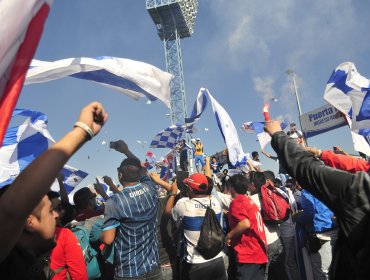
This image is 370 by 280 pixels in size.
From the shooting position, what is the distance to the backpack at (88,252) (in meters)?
3.39

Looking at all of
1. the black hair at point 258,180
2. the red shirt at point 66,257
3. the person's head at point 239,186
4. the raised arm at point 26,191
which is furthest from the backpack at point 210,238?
the raised arm at point 26,191

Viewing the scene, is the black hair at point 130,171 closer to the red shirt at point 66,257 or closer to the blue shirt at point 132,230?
the blue shirt at point 132,230

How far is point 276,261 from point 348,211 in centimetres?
363

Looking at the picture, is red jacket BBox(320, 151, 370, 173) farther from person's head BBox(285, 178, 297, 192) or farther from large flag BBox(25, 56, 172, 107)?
person's head BBox(285, 178, 297, 192)

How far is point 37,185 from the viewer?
104cm

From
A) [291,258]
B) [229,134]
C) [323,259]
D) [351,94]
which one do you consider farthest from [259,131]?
[323,259]

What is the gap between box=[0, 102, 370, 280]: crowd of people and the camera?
121 cm

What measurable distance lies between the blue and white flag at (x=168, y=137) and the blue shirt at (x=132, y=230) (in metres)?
4.92

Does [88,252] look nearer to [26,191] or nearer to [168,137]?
[26,191]

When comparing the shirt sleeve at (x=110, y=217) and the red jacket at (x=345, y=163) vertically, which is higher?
the red jacket at (x=345, y=163)

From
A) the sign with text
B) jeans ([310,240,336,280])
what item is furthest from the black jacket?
the sign with text

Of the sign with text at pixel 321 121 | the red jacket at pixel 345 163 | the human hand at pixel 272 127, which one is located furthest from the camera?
the sign with text at pixel 321 121

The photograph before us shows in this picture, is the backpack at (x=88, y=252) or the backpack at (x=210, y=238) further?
the backpack at (x=210, y=238)

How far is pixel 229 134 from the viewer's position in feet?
18.8
